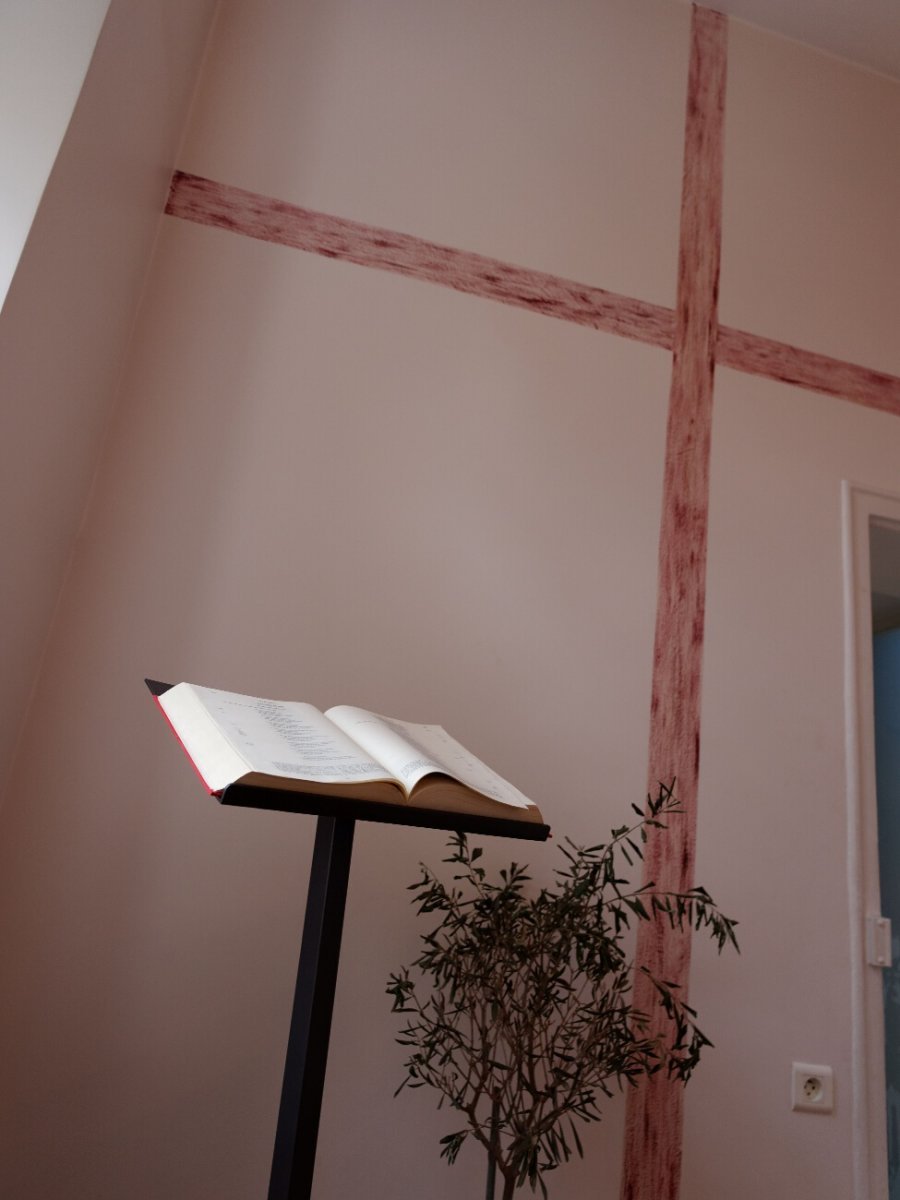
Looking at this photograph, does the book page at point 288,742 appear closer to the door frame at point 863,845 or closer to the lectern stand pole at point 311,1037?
the lectern stand pole at point 311,1037

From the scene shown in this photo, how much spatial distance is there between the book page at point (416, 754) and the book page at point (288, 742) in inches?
1.5

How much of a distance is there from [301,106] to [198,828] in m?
2.12

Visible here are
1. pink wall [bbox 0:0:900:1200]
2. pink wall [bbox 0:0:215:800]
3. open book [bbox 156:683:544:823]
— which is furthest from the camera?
pink wall [bbox 0:0:900:1200]

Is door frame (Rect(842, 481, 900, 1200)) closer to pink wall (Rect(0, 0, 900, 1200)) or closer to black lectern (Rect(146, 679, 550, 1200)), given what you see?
pink wall (Rect(0, 0, 900, 1200))

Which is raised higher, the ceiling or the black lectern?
the ceiling

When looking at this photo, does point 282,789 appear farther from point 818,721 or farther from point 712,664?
point 818,721

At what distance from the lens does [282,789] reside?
1011 millimetres

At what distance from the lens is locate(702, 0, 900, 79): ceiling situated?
3.35 meters

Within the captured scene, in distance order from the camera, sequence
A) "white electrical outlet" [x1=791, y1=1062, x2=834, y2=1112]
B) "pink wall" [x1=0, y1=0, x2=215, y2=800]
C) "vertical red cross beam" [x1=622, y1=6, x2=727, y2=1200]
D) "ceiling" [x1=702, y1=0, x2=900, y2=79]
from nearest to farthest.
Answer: "pink wall" [x1=0, y1=0, x2=215, y2=800] → "vertical red cross beam" [x1=622, y1=6, x2=727, y2=1200] → "white electrical outlet" [x1=791, y1=1062, x2=834, y2=1112] → "ceiling" [x1=702, y1=0, x2=900, y2=79]

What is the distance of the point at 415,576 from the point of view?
246 centimetres

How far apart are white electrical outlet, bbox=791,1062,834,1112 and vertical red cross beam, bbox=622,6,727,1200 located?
336 mm

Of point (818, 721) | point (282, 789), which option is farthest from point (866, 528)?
point (282, 789)

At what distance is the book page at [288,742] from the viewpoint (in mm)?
1057

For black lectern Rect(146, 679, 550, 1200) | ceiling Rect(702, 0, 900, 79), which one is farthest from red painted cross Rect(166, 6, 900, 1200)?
black lectern Rect(146, 679, 550, 1200)
